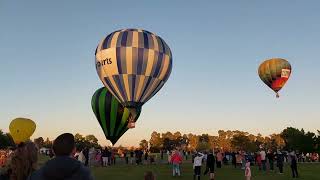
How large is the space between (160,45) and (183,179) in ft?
48.6

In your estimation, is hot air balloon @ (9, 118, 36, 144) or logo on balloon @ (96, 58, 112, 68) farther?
logo on balloon @ (96, 58, 112, 68)

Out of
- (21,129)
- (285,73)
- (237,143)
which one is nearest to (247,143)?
(237,143)

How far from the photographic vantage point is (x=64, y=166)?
16.8ft

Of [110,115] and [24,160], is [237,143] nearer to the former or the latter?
[110,115]

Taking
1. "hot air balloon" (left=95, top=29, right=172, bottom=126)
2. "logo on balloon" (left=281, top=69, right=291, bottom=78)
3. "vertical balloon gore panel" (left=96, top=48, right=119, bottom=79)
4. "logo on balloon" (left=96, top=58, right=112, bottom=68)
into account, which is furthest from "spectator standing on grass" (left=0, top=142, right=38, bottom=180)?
"logo on balloon" (left=281, top=69, right=291, bottom=78)

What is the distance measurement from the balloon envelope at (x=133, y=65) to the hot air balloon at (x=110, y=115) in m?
6.90

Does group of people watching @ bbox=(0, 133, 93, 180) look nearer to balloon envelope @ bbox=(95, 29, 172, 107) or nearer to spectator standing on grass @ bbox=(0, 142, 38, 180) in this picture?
spectator standing on grass @ bbox=(0, 142, 38, 180)

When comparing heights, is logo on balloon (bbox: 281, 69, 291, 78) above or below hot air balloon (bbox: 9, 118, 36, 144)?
above

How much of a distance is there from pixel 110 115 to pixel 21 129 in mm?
32420

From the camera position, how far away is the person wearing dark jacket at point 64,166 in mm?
5105

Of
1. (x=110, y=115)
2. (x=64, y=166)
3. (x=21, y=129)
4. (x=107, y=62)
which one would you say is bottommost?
(x=64, y=166)

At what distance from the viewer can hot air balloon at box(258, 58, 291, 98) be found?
57.4m

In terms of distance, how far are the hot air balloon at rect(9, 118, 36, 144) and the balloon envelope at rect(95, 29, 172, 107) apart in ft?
78.5

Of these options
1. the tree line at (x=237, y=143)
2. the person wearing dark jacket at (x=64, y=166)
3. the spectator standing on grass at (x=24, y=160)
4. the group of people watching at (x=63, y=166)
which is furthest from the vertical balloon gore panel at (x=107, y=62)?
the tree line at (x=237, y=143)
